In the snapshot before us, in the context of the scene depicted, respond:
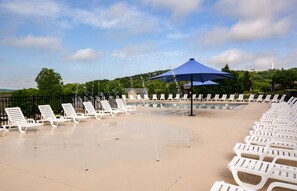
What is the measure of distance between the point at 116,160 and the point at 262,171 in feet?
8.74

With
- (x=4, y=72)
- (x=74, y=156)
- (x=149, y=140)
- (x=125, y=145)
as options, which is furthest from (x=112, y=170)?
(x=4, y=72)

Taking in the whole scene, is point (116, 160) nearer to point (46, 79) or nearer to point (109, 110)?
point (109, 110)

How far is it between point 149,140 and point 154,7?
9689 millimetres

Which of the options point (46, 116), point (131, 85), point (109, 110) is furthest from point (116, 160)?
point (131, 85)

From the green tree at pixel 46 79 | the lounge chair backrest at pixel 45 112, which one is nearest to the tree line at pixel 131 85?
the green tree at pixel 46 79

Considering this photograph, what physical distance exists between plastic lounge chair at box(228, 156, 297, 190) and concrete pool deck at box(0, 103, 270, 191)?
44 centimetres

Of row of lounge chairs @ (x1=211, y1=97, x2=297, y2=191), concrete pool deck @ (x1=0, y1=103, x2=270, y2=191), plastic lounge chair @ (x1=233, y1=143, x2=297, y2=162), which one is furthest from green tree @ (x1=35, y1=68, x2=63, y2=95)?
Answer: plastic lounge chair @ (x1=233, y1=143, x2=297, y2=162)

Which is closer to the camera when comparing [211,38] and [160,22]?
[160,22]

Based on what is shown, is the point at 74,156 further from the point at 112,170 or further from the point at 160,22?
the point at 160,22

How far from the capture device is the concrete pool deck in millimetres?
3525

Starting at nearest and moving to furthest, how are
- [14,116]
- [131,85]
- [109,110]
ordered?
[14,116], [109,110], [131,85]

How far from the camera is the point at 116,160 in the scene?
4.62m

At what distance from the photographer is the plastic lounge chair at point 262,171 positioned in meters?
2.91

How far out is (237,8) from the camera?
1373cm
